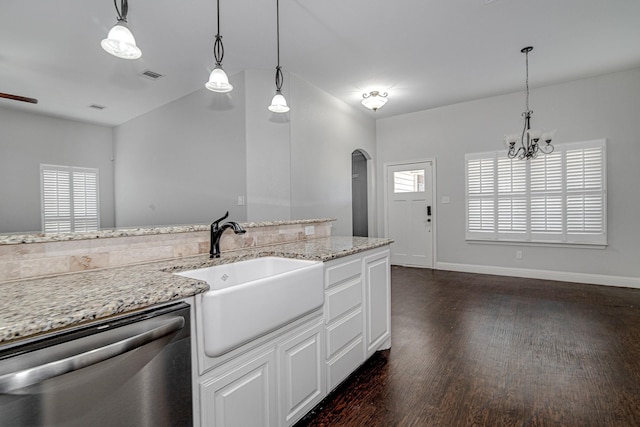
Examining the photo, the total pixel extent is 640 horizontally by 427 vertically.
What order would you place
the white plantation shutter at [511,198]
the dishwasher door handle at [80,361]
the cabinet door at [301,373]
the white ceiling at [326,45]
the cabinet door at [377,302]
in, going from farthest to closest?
the white plantation shutter at [511,198]
the white ceiling at [326,45]
the cabinet door at [377,302]
the cabinet door at [301,373]
the dishwasher door handle at [80,361]

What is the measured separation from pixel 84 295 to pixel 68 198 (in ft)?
15.0

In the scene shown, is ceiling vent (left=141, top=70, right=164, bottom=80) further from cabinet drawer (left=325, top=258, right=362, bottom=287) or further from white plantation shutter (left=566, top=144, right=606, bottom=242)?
white plantation shutter (left=566, top=144, right=606, bottom=242)

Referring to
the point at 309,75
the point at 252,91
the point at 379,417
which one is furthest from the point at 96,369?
the point at 309,75

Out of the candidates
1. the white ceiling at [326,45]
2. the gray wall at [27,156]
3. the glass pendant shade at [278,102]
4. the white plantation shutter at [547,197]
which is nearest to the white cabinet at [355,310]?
the glass pendant shade at [278,102]

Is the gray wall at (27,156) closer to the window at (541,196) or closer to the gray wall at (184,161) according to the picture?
the gray wall at (184,161)

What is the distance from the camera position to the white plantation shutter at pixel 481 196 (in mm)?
4969

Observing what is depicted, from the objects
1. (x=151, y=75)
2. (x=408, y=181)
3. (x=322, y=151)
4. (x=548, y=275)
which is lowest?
(x=548, y=275)

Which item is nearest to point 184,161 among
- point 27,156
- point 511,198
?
point 27,156

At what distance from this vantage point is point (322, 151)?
453cm

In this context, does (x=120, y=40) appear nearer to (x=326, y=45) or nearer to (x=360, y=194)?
(x=326, y=45)

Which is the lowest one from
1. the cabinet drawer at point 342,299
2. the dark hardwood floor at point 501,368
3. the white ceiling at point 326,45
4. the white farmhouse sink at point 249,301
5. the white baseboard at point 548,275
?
the dark hardwood floor at point 501,368

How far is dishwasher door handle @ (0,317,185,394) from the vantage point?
680mm

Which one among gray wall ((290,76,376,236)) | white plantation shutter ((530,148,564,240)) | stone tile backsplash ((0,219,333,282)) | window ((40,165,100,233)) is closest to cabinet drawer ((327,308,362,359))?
stone tile backsplash ((0,219,333,282))

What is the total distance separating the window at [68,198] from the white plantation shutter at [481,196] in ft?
18.7
